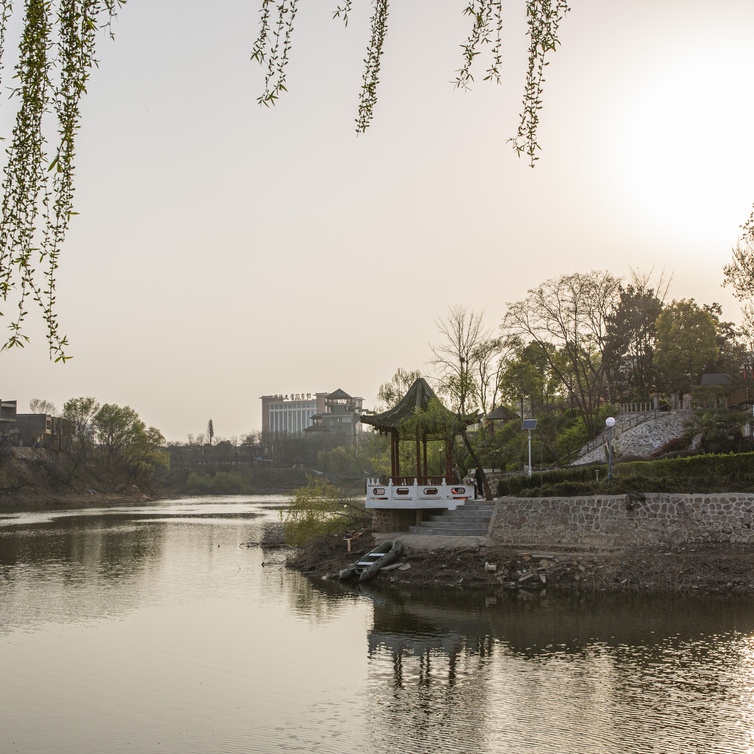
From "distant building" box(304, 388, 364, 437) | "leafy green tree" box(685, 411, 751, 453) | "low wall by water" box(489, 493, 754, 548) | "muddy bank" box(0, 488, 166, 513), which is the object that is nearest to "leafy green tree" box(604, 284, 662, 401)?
"leafy green tree" box(685, 411, 751, 453)

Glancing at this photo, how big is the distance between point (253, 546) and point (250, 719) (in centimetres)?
2308

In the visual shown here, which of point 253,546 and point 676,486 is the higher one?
point 676,486

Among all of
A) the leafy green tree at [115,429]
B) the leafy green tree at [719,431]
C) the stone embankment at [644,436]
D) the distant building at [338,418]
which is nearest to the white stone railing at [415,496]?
the leafy green tree at [719,431]

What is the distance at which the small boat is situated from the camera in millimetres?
21172

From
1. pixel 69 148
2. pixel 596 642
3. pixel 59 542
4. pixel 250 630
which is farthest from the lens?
pixel 59 542

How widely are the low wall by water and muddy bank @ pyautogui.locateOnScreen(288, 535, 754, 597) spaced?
0.31 meters

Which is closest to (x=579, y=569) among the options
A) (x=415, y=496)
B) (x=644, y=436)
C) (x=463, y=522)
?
(x=463, y=522)

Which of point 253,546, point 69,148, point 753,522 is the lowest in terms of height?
point 253,546

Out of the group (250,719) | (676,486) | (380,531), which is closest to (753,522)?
(676,486)

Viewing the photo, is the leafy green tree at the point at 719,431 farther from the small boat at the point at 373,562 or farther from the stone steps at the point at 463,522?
the small boat at the point at 373,562

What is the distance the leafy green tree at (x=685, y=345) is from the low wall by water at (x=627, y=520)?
21296mm

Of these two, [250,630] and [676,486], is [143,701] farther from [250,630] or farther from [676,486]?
[676,486]

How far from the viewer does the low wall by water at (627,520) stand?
62.5 ft

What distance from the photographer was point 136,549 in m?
31.9
